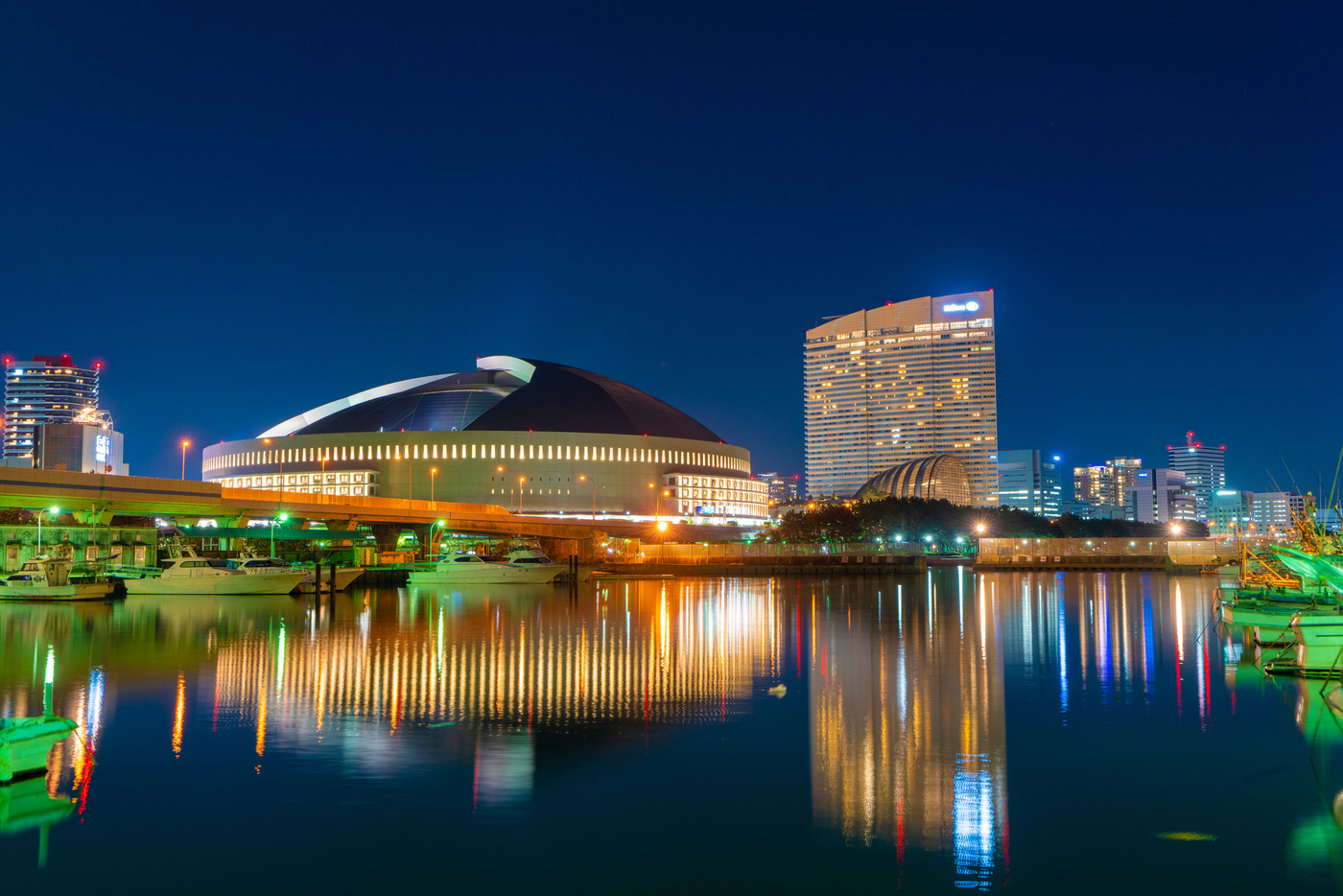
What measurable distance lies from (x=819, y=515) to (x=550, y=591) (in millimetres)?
68191

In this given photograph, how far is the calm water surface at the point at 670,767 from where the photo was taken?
428 inches

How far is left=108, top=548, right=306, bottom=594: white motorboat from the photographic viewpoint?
54000mm

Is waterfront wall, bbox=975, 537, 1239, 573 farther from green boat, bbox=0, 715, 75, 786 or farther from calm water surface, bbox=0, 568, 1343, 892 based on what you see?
green boat, bbox=0, 715, 75, 786

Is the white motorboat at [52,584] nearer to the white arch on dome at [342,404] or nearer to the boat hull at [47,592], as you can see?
the boat hull at [47,592]

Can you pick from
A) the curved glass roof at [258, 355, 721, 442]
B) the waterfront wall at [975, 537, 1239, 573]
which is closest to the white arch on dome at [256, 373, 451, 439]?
the curved glass roof at [258, 355, 721, 442]

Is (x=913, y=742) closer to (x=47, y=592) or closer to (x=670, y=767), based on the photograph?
(x=670, y=767)

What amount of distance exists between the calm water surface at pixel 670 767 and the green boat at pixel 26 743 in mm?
557

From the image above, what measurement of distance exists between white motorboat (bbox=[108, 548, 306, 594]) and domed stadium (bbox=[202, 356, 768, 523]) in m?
71.0

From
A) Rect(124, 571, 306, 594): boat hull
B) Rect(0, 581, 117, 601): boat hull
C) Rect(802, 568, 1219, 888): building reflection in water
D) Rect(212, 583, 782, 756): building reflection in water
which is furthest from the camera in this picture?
Rect(124, 571, 306, 594): boat hull

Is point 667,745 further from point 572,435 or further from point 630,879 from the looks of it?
point 572,435

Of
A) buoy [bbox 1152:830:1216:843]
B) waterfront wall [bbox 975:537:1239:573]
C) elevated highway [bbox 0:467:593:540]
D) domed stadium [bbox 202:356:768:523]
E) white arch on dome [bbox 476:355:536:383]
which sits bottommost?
waterfront wall [bbox 975:537:1239:573]

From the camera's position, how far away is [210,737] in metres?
17.0

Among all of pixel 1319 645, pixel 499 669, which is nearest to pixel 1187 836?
pixel 1319 645

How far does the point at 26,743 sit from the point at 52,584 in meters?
44.6
